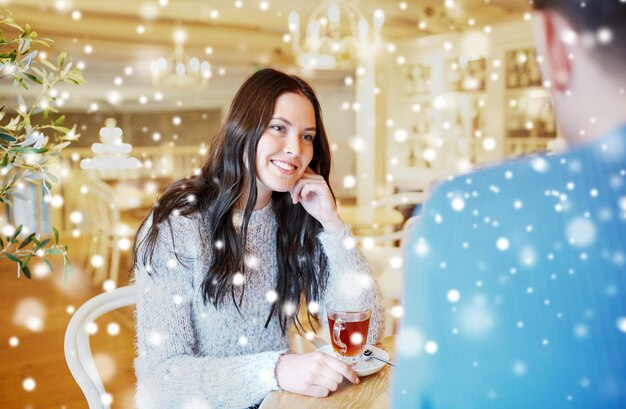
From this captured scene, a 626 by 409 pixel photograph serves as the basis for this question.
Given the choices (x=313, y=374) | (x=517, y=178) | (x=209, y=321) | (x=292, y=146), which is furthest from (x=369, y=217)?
(x=517, y=178)

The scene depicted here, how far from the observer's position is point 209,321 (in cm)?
124

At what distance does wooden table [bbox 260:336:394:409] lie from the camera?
926 mm

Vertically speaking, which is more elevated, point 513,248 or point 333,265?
point 513,248

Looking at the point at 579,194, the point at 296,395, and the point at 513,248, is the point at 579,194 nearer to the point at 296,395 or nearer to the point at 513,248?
the point at 513,248

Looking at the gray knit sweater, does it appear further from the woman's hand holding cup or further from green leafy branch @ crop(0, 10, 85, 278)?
green leafy branch @ crop(0, 10, 85, 278)

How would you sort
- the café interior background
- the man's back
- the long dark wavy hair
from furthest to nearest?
the café interior background → the long dark wavy hair → the man's back

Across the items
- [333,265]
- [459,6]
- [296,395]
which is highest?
[459,6]

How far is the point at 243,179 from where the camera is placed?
1.34m

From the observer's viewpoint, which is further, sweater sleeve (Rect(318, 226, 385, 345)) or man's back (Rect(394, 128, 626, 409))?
sweater sleeve (Rect(318, 226, 385, 345))

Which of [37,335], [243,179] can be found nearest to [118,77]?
→ [37,335]

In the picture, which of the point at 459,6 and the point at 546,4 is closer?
the point at 546,4

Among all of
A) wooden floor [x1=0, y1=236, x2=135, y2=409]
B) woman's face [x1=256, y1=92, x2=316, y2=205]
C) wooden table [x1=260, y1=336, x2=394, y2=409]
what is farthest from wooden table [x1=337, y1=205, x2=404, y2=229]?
wooden table [x1=260, y1=336, x2=394, y2=409]

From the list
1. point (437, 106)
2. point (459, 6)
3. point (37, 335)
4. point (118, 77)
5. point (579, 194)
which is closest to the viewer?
point (579, 194)

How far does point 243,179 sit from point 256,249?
17cm
